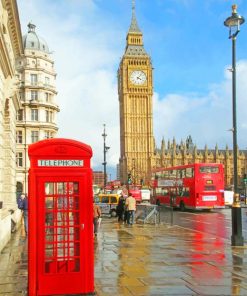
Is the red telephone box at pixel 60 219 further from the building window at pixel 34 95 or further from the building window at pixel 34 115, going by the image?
the building window at pixel 34 95

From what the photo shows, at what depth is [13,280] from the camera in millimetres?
8469

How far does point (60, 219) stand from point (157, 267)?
3.38 metres

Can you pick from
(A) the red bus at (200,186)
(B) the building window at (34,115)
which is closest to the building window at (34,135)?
(B) the building window at (34,115)

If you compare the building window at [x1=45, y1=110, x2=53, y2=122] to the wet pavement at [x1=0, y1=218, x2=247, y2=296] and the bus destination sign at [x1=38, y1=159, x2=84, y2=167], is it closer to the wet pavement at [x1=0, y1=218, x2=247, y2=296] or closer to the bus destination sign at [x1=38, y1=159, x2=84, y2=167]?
the wet pavement at [x1=0, y1=218, x2=247, y2=296]

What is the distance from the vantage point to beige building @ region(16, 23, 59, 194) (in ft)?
219

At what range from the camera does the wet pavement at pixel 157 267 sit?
768 centimetres

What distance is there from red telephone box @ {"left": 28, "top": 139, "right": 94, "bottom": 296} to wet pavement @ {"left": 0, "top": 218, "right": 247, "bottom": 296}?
0.58 meters

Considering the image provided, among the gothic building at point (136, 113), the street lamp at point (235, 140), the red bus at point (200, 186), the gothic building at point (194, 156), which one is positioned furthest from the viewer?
the gothic building at point (194, 156)

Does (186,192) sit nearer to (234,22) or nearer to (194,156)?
(234,22)

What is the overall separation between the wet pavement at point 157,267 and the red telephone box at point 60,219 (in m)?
0.58

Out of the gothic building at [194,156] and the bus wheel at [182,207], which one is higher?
the gothic building at [194,156]

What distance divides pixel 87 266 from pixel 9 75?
9.10 m

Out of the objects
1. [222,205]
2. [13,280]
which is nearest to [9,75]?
[13,280]

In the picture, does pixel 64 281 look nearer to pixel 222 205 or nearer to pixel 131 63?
pixel 222 205
